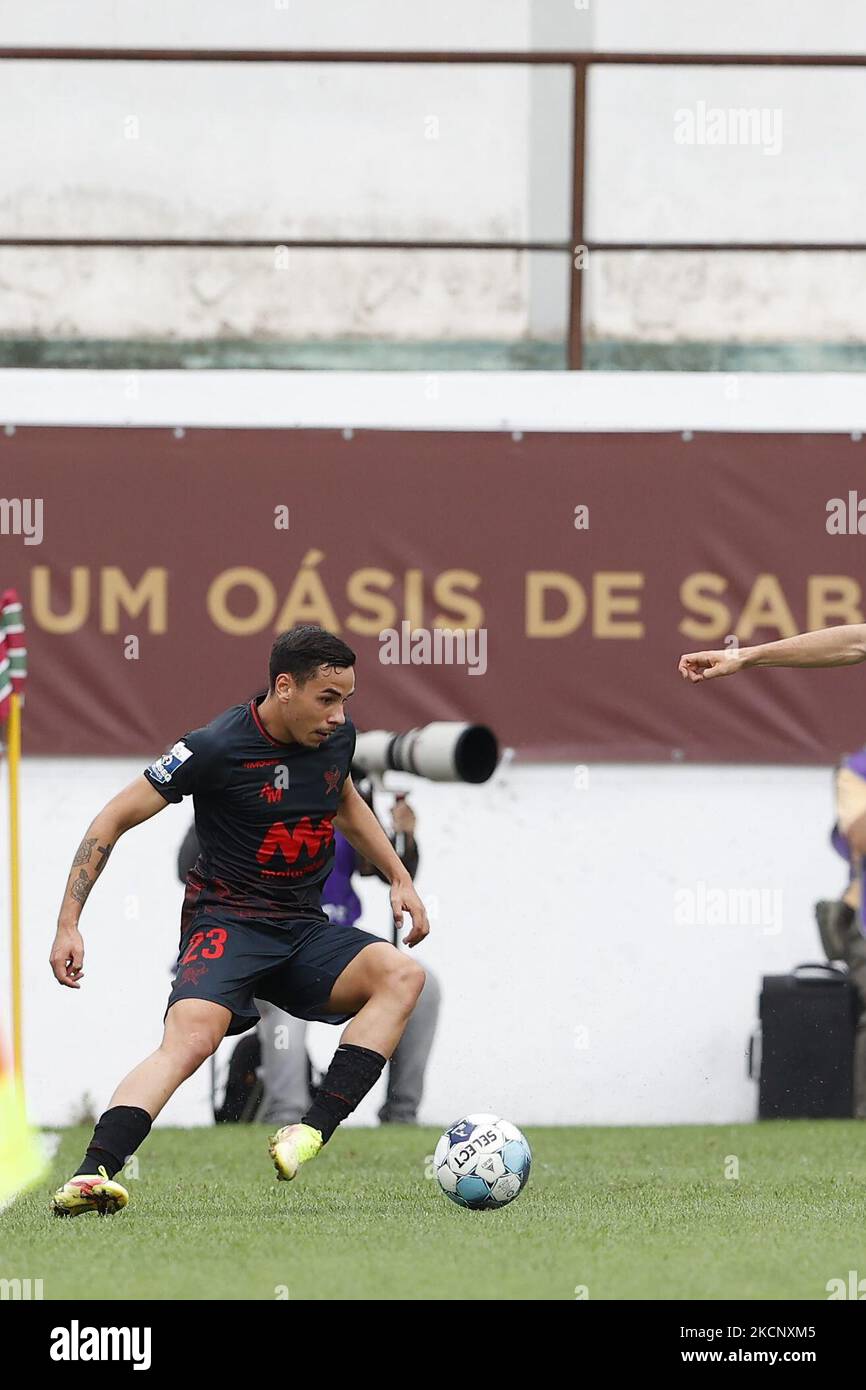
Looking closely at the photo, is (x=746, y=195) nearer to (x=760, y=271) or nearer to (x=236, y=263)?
(x=760, y=271)

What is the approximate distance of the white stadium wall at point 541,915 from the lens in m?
9.09

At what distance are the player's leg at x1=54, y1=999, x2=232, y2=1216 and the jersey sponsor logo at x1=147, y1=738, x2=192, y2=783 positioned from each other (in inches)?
22.0

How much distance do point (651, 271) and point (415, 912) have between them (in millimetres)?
5042

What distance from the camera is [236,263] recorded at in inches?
→ 387

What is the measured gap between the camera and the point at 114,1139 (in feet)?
16.5

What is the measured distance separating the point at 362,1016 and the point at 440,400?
4414 mm

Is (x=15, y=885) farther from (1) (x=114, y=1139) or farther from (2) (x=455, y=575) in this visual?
(1) (x=114, y=1139)

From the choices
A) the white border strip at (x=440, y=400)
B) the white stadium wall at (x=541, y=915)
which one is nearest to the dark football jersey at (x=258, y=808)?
the white stadium wall at (x=541, y=915)

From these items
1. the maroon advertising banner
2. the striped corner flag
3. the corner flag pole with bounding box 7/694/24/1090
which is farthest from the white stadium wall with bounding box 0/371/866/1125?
the striped corner flag

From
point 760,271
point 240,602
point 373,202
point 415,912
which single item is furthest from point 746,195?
point 415,912

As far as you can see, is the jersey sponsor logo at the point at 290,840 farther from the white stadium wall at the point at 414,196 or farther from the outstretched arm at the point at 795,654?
the white stadium wall at the point at 414,196

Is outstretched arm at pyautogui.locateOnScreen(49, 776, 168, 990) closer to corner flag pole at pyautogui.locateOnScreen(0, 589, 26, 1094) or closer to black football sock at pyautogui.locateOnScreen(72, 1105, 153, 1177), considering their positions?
black football sock at pyautogui.locateOnScreen(72, 1105, 153, 1177)

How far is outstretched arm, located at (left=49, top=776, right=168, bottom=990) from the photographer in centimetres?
524

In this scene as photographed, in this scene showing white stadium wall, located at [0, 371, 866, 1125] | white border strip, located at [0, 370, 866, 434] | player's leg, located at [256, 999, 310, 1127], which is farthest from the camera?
white border strip, located at [0, 370, 866, 434]
